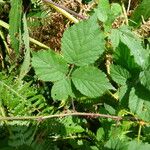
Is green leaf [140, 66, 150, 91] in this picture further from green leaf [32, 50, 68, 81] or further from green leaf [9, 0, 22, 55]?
green leaf [9, 0, 22, 55]

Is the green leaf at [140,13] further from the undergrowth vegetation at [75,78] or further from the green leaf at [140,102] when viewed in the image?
the green leaf at [140,102]

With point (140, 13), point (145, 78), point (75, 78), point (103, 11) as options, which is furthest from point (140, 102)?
point (140, 13)

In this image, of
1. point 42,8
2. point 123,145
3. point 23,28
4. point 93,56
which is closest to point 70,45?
point 93,56

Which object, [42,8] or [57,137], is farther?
[42,8]

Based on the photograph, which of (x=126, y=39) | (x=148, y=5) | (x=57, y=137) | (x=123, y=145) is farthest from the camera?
(x=148, y=5)

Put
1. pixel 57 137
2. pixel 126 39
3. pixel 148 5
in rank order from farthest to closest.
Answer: pixel 148 5, pixel 57 137, pixel 126 39

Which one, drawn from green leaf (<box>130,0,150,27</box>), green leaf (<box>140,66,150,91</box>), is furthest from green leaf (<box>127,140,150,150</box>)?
green leaf (<box>130,0,150,27</box>)

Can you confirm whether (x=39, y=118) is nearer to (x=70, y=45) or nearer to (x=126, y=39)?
(x=70, y=45)
